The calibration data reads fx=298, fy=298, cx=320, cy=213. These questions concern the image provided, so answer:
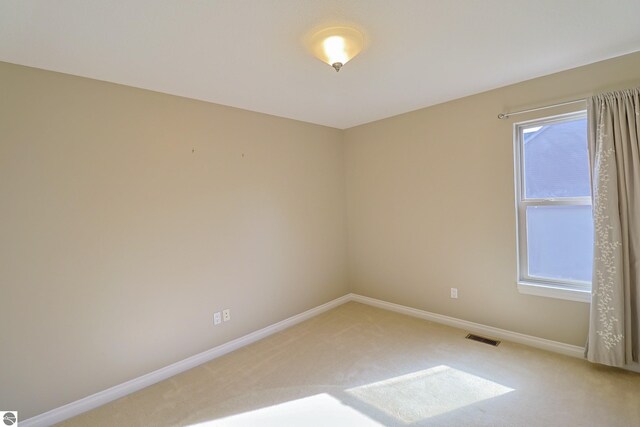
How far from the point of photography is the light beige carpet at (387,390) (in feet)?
6.38

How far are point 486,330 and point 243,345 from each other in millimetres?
2464

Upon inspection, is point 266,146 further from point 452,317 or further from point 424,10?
point 452,317

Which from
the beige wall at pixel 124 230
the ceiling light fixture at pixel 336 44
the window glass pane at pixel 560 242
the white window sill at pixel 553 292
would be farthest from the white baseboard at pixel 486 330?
the ceiling light fixture at pixel 336 44

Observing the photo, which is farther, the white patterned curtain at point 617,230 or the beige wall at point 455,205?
the beige wall at point 455,205

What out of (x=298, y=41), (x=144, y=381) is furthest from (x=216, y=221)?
(x=298, y=41)

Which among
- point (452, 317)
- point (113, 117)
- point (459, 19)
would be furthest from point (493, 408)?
point (113, 117)

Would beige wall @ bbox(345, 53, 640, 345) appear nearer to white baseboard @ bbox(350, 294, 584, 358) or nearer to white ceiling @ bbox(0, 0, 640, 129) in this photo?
white baseboard @ bbox(350, 294, 584, 358)

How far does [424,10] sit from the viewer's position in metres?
1.60

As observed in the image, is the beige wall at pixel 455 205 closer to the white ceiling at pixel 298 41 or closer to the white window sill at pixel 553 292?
the white window sill at pixel 553 292

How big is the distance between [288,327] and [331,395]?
4.23ft

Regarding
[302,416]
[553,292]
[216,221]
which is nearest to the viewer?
[302,416]

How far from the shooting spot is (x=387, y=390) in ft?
7.30

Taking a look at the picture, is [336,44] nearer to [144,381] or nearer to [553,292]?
[553,292]

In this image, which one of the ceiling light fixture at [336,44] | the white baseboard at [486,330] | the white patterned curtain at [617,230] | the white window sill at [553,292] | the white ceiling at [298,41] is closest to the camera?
the white ceiling at [298,41]
